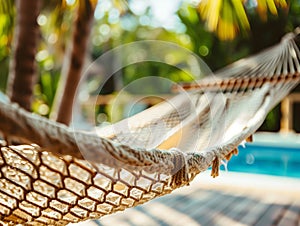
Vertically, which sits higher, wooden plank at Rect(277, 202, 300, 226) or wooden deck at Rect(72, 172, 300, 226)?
wooden deck at Rect(72, 172, 300, 226)

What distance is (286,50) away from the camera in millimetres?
2467

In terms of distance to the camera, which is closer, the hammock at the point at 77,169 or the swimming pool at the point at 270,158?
the hammock at the point at 77,169

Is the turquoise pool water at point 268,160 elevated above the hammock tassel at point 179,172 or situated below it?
below

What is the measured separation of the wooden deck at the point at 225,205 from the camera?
6.18 ft

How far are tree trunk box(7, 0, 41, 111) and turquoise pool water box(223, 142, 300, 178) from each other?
2287 mm

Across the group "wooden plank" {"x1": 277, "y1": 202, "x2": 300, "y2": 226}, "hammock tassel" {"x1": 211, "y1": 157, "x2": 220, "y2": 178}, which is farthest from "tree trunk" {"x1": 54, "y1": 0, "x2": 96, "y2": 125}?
"hammock tassel" {"x1": 211, "y1": 157, "x2": 220, "y2": 178}

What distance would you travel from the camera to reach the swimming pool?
4.31 meters

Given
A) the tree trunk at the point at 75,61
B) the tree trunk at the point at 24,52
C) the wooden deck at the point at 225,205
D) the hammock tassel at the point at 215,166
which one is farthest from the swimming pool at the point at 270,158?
the hammock tassel at the point at 215,166

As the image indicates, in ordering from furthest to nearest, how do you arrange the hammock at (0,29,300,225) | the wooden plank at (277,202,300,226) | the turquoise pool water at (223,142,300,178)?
1. the turquoise pool water at (223,142,300,178)
2. the wooden plank at (277,202,300,226)
3. the hammock at (0,29,300,225)

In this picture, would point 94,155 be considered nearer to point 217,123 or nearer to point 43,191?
point 43,191

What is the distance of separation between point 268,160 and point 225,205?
8.16 feet

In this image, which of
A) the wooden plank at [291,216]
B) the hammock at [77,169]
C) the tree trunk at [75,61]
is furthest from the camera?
the tree trunk at [75,61]

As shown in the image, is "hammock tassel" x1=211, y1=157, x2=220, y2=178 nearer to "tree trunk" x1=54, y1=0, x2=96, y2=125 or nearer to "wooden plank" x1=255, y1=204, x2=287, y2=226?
"wooden plank" x1=255, y1=204, x2=287, y2=226

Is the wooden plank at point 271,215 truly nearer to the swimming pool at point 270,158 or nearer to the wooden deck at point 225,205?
the wooden deck at point 225,205
